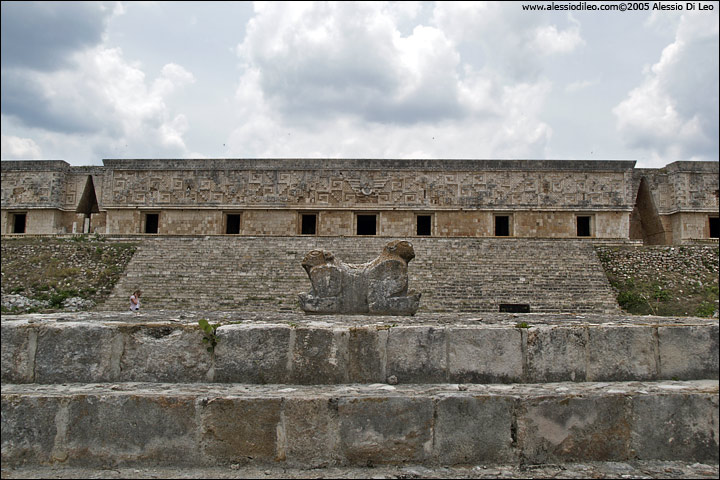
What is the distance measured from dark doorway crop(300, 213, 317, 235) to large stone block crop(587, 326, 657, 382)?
2254cm

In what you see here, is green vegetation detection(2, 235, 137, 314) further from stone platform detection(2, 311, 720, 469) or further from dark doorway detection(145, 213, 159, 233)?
stone platform detection(2, 311, 720, 469)

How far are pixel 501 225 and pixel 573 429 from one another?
23034 millimetres

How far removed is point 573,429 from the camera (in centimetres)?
337

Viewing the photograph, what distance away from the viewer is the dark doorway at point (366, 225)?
26.4m

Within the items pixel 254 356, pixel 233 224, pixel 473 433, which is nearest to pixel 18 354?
pixel 254 356

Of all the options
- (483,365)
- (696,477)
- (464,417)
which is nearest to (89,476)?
(464,417)

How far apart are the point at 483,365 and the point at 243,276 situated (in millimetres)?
13960

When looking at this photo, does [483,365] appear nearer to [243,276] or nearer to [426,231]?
[243,276]

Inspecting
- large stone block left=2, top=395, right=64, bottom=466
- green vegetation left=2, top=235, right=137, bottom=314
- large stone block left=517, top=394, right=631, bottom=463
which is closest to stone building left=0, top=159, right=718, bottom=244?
green vegetation left=2, top=235, right=137, bottom=314

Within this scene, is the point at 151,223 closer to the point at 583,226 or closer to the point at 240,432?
the point at 583,226

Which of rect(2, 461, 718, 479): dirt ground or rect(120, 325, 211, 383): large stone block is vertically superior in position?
rect(120, 325, 211, 383): large stone block

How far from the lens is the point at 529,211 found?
978 inches

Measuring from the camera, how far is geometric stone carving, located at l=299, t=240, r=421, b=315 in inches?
255

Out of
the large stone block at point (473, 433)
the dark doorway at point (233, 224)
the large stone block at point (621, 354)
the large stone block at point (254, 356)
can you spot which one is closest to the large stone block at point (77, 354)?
the large stone block at point (254, 356)
